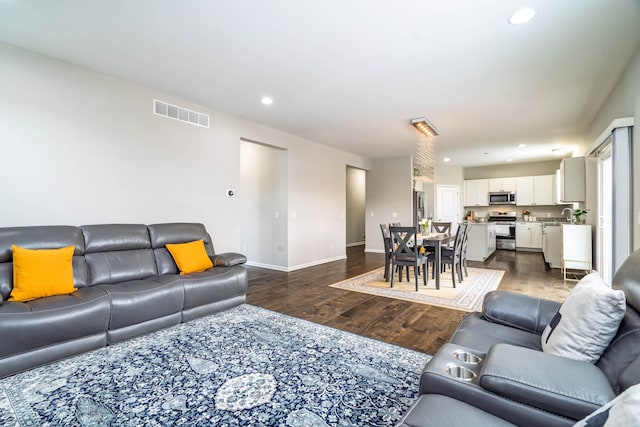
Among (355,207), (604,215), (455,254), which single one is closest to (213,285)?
(455,254)

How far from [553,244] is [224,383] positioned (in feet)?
22.8

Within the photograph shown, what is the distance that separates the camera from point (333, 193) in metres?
7.32

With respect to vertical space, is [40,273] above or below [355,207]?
below

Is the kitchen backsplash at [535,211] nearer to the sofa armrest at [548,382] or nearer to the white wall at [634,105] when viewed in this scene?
the white wall at [634,105]

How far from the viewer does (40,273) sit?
260cm

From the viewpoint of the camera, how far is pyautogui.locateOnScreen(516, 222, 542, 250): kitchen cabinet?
8781 mm

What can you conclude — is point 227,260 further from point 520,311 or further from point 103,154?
point 520,311

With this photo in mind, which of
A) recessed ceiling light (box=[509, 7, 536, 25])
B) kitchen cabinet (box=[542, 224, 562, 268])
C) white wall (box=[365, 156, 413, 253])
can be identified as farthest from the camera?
white wall (box=[365, 156, 413, 253])

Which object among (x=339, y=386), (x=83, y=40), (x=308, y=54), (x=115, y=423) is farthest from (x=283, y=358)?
(x=83, y=40)

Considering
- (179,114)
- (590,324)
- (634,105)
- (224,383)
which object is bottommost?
(224,383)

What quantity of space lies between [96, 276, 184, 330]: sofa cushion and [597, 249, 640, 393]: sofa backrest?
318 centimetres

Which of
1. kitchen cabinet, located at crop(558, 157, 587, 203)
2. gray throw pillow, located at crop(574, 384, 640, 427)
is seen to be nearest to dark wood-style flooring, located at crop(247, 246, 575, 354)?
kitchen cabinet, located at crop(558, 157, 587, 203)

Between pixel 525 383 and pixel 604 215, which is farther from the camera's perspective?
pixel 604 215

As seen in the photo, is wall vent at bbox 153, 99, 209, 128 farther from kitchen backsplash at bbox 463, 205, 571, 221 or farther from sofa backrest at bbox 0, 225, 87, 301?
kitchen backsplash at bbox 463, 205, 571, 221
